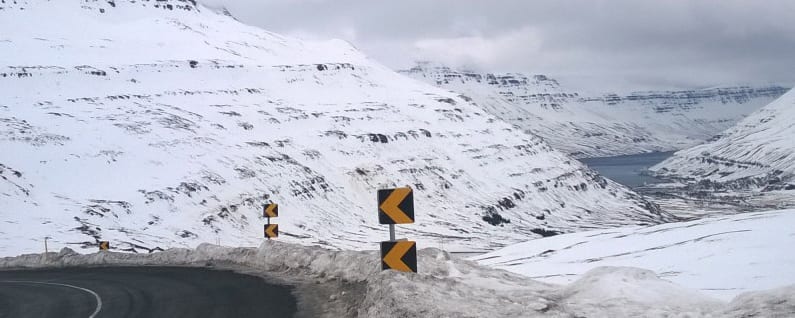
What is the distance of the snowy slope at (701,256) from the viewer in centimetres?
1623

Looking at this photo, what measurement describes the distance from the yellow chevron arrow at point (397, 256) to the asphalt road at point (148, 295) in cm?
238

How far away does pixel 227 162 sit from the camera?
4562 inches

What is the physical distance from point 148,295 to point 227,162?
10080 cm

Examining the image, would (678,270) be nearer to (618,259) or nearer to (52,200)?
(618,259)

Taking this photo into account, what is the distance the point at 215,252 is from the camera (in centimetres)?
2667

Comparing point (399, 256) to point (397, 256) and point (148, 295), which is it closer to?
point (397, 256)

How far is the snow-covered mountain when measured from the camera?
83375 mm

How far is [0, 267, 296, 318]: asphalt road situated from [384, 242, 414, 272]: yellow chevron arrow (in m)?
2.38

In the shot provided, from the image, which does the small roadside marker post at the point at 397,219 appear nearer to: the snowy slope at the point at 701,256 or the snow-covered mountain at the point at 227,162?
the snowy slope at the point at 701,256

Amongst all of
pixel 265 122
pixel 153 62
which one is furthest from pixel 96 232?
pixel 153 62

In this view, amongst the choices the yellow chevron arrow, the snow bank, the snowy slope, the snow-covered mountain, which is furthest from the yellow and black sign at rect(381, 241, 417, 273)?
the snow-covered mountain

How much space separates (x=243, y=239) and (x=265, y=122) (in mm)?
64371

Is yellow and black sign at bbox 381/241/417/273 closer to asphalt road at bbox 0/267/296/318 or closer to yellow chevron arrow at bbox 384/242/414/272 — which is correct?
yellow chevron arrow at bbox 384/242/414/272

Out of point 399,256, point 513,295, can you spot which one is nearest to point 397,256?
point 399,256
